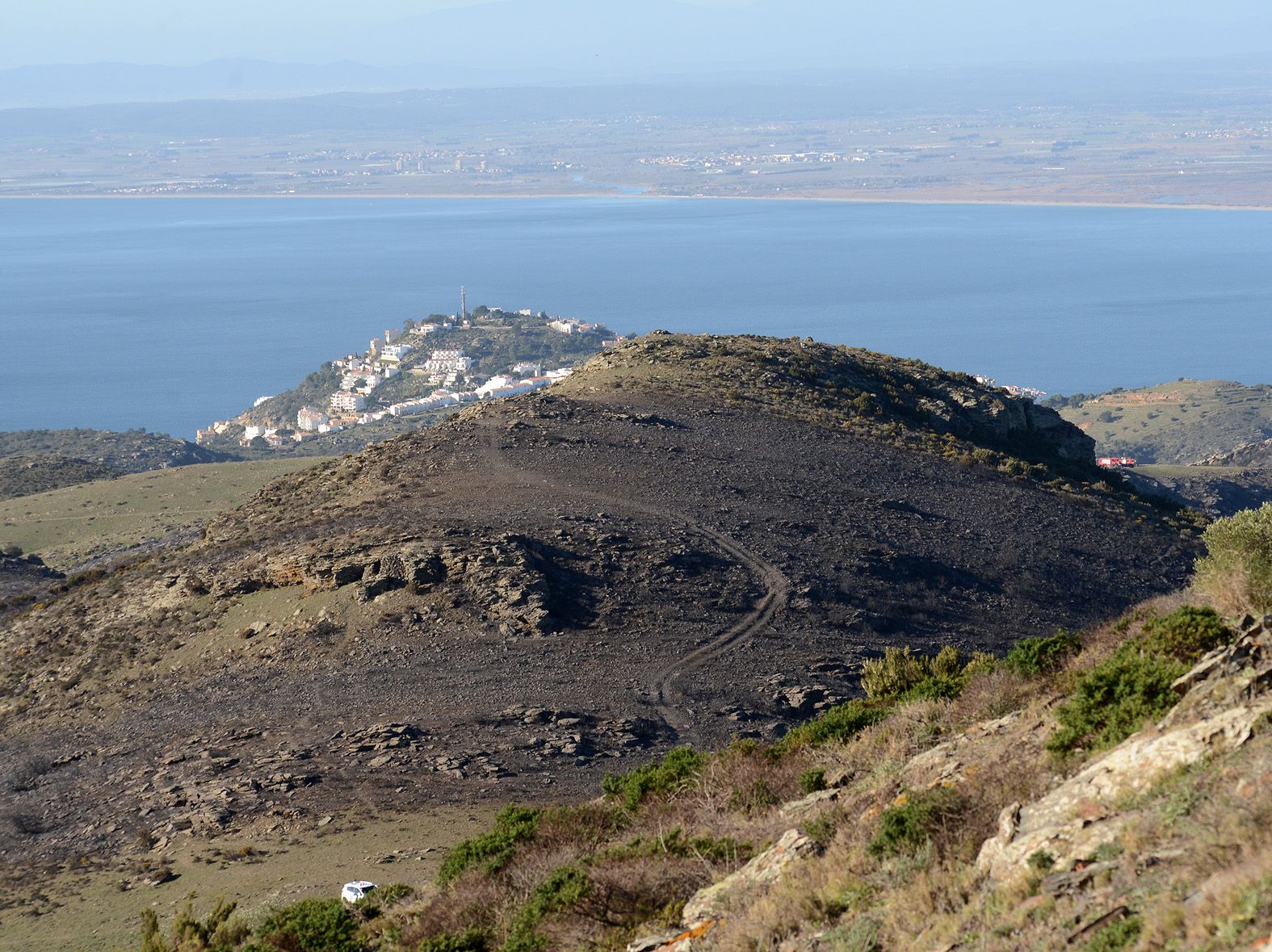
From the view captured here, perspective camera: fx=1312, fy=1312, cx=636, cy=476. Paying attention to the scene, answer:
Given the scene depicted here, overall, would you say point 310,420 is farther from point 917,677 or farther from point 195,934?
point 195,934

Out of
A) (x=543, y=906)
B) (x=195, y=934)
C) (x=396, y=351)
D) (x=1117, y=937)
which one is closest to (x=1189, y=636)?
(x=1117, y=937)

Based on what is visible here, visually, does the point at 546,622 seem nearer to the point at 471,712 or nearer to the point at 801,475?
the point at 471,712

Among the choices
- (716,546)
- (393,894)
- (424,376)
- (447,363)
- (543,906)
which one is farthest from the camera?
(447,363)

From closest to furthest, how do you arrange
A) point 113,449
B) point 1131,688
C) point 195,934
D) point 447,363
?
point 1131,688
point 195,934
point 113,449
point 447,363

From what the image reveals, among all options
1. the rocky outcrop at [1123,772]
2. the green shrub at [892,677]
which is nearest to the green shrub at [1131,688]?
the rocky outcrop at [1123,772]

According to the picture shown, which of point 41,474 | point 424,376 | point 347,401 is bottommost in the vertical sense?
point 347,401

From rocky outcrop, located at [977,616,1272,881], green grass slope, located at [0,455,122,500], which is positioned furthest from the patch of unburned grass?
rocky outcrop, located at [977,616,1272,881]
